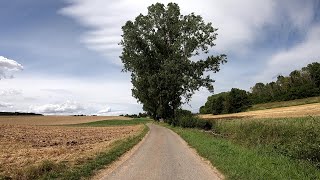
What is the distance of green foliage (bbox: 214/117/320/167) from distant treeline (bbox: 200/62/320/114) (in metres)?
81.6

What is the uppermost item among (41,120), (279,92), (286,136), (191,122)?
(279,92)

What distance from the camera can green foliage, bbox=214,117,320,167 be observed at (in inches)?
687

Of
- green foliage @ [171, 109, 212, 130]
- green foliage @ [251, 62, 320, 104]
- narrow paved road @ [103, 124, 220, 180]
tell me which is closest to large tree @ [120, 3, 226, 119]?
green foliage @ [171, 109, 212, 130]

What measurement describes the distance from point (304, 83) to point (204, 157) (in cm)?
10995

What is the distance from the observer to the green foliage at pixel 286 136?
17.5 metres

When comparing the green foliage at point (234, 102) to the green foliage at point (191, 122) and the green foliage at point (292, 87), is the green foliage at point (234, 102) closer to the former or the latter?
the green foliage at point (292, 87)

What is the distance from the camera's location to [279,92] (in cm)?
13175

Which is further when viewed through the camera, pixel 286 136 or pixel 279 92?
pixel 279 92

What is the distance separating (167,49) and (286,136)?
3809 cm

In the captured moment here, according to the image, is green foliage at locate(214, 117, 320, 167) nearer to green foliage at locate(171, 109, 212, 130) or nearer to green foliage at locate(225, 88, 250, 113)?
green foliage at locate(171, 109, 212, 130)

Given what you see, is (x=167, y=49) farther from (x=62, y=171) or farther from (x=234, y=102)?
(x=234, y=102)

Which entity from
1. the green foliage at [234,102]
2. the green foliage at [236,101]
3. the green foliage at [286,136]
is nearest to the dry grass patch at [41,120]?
the green foliage at [234,102]

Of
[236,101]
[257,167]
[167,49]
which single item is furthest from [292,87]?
[257,167]

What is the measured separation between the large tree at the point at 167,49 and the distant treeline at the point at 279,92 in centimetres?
6050
